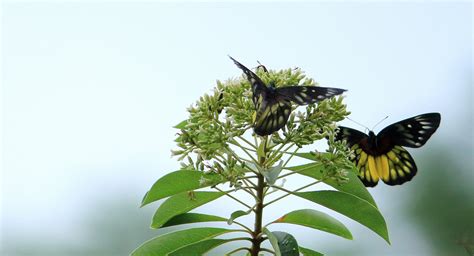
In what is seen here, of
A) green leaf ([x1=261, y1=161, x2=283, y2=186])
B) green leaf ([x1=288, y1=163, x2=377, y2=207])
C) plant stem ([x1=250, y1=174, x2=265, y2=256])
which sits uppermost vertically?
green leaf ([x1=288, y1=163, x2=377, y2=207])

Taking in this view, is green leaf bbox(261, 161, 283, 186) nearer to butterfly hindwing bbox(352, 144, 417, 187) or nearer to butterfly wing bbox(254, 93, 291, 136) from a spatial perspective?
butterfly wing bbox(254, 93, 291, 136)

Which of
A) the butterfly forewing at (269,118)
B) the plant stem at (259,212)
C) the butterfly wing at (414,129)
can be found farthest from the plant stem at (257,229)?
the butterfly wing at (414,129)

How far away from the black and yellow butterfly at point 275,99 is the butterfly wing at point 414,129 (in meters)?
0.37

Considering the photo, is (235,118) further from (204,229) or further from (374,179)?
(374,179)

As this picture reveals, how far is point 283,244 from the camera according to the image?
119cm

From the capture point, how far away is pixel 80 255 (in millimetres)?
4281

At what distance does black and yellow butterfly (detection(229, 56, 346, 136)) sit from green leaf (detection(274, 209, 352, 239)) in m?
0.22

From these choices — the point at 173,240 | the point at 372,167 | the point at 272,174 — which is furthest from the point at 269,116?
the point at 372,167

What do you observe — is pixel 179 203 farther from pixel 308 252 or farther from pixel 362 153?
pixel 362 153

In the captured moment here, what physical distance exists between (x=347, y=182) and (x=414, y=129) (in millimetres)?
248

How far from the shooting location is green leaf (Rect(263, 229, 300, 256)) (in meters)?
1.17

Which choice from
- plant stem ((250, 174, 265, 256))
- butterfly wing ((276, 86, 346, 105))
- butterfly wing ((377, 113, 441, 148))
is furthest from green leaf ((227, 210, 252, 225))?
butterfly wing ((377, 113, 441, 148))

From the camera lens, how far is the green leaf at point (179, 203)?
137cm

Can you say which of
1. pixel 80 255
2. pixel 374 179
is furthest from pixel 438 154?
pixel 374 179
